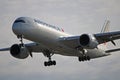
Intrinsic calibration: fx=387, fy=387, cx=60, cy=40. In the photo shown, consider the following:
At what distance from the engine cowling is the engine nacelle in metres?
9.15

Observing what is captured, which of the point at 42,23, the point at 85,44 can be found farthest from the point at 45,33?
the point at 85,44

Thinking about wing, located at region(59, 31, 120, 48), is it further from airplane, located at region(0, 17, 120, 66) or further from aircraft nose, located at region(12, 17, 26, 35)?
aircraft nose, located at region(12, 17, 26, 35)

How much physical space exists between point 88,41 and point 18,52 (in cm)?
1123

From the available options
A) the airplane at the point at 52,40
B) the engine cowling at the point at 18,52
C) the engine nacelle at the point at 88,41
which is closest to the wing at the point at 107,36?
the airplane at the point at 52,40

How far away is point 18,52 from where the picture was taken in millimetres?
57156

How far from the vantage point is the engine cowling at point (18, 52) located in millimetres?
56812

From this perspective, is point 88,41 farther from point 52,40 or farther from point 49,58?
point 49,58

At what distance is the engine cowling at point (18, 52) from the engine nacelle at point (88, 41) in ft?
30.0

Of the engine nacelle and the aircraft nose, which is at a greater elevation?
the aircraft nose

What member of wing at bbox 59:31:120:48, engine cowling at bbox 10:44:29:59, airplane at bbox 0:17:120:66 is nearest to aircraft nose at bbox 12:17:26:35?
airplane at bbox 0:17:120:66

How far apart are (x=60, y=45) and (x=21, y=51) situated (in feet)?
23.9

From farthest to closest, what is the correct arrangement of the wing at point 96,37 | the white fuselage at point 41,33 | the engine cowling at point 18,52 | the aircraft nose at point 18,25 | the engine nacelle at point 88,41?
the engine cowling at point 18,52 → the wing at point 96,37 → the engine nacelle at point 88,41 → the white fuselage at point 41,33 → the aircraft nose at point 18,25

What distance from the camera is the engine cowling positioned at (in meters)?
56.8

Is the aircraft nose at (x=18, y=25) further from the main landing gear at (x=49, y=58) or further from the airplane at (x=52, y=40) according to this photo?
the main landing gear at (x=49, y=58)
